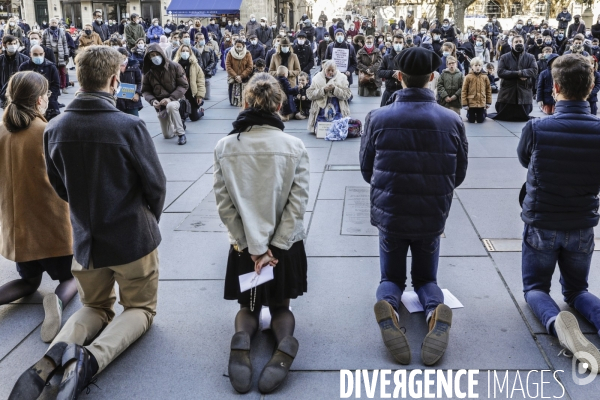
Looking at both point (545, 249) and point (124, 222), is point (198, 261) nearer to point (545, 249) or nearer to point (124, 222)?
point (124, 222)

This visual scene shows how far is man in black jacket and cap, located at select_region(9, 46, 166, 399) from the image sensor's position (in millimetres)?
3301

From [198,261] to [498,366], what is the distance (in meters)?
2.63

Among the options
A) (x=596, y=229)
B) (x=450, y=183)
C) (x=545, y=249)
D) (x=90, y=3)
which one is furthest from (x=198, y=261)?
(x=90, y=3)

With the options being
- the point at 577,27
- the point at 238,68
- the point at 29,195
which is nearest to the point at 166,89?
the point at 238,68

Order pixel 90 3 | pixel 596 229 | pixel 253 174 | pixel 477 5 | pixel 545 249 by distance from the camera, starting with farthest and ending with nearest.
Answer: pixel 477 5 → pixel 90 3 → pixel 596 229 → pixel 545 249 → pixel 253 174

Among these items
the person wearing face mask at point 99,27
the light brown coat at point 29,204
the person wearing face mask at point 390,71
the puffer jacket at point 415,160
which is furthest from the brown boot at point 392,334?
the person wearing face mask at point 99,27

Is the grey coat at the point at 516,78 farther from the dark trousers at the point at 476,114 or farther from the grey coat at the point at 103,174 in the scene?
the grey coat at the point at 103,174

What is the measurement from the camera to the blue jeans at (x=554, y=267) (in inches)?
150

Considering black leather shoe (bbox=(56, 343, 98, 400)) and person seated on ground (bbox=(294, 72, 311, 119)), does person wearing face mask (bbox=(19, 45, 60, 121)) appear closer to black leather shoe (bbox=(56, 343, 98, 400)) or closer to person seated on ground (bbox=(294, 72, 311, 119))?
person seated on ground (bbox=(294, 72, 311, 119))

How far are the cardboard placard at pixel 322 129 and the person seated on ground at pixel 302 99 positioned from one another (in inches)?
81.4

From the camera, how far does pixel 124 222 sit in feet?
11.4

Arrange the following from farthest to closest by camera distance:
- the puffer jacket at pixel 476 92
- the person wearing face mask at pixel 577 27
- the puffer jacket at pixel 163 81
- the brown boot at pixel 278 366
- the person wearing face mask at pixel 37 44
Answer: the person wearing face mask at pixel 577 27
the person wearing face mask at pixel 37 44
the puffer jacket at pixel 476 92
the puffer jacket at pixel 163 81
the brown boot at pixel 278 366

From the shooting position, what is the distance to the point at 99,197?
11.1ft

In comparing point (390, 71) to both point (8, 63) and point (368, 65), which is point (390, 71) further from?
point (8, 63)
